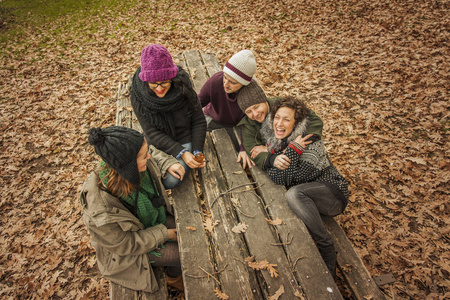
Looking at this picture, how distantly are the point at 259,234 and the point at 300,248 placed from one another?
37 cm

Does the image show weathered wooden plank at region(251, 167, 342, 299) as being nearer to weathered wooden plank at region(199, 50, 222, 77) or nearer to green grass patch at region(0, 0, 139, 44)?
weathered wooden plank at region(199, 50, 222, 77)

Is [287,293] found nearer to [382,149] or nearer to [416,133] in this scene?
[382,149]

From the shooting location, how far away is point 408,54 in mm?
5797

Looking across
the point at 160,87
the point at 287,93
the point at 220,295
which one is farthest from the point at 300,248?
the point at 287,93

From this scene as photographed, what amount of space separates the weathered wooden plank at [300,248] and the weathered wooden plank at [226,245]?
1.22 feet

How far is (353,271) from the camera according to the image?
2.36 m

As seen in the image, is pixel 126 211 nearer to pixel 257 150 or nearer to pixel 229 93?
pixel 257 150

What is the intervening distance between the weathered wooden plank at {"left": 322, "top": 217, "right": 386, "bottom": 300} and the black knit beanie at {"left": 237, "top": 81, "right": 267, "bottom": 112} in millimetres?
1674

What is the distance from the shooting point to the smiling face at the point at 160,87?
2.62m

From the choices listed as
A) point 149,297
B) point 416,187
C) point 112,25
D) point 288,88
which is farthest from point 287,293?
point 112,25

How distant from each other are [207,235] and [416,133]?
13.5 feet

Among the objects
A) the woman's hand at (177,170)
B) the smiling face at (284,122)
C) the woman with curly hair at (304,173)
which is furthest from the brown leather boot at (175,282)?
the smiling face at (284,122)

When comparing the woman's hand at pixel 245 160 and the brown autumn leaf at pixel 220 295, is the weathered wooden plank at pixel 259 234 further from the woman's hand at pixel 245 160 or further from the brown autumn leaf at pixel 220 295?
the brown autumn leaf at pixel 220 295

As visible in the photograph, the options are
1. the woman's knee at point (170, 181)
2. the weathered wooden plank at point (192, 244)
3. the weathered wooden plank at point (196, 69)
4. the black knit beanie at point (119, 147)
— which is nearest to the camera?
the black knit beanie at point (119, 147)
